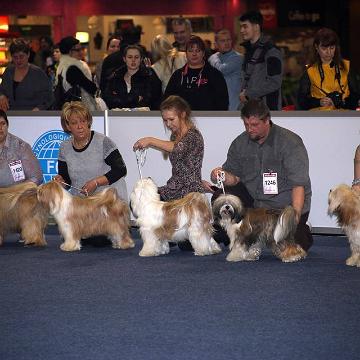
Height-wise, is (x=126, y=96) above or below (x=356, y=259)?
above

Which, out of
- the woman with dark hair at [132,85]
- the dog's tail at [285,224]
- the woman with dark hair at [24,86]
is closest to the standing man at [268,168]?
the dog's tail at [285,224]

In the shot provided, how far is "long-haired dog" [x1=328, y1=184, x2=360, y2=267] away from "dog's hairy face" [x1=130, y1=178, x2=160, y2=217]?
1204 millimetres

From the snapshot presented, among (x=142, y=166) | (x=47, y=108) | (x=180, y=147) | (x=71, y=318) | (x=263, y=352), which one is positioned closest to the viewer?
(x=263, y=352)

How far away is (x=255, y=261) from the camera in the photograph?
6.12 m

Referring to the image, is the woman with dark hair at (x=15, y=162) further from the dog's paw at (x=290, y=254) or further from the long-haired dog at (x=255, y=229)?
the dog's paw at (x=290, y=254)

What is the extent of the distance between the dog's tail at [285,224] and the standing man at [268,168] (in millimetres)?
142

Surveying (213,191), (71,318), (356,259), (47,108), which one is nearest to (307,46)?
(47,108)

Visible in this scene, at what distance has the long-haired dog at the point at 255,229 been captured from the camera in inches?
234

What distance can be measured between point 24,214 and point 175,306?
2.18 metres

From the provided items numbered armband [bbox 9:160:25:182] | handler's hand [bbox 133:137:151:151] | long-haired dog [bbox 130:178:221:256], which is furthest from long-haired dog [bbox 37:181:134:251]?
numbered armband [bbox 9:160:25:182]

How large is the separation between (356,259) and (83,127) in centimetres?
218

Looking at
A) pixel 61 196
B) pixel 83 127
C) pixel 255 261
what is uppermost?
pixel 83 127

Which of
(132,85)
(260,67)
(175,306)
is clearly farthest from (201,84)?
(175,306)

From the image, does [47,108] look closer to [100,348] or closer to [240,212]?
[240,212]
